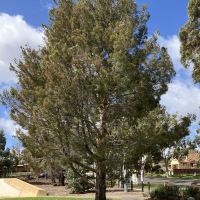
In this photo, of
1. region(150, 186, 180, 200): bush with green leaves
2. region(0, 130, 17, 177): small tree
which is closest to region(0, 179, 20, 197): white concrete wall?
region(150, 186, 180, 200): bush with green leaves

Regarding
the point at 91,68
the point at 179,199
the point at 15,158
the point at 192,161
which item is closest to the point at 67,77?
the point at 91,68

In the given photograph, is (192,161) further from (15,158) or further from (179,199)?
(179,199)

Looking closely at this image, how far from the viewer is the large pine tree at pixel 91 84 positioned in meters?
19.6

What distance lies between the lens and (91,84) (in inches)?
784

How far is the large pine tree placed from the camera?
19.6 m

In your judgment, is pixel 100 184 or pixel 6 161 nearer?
pixel 100 184

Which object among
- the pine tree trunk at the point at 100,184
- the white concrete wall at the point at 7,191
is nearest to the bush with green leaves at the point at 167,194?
the pine tree trunk at the point at 100,184

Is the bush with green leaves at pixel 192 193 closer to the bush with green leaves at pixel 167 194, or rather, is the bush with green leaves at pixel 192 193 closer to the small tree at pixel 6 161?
the bush with green leaves at pixel 167 194

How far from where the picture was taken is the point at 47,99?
62.3 feet

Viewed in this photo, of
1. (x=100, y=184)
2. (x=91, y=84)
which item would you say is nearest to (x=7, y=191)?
(x=100, y=184)

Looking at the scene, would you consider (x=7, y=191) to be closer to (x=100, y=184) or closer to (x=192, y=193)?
(x=192, y=193)

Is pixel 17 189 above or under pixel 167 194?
above

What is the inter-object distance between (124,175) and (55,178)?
2665 centimetres

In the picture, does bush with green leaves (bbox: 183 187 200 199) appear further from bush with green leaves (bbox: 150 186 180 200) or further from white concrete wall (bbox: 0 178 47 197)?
white concrete wall (bbox: 0 178 47 197)
